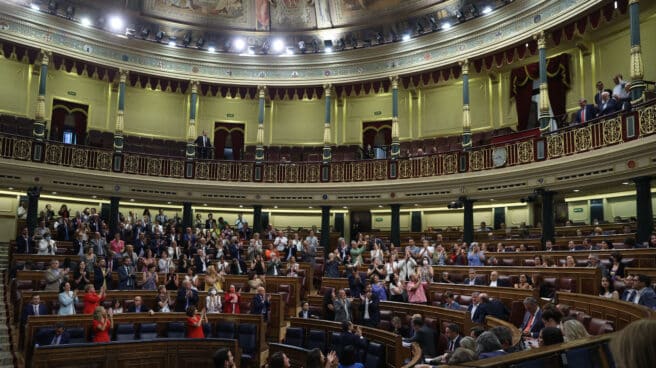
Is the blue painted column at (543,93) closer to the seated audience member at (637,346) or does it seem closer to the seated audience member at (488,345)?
the seated audience member at (488,345)

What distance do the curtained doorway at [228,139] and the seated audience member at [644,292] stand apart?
18.6m

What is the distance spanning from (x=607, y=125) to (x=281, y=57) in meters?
13.0

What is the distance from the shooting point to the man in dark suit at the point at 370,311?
9.32 metres

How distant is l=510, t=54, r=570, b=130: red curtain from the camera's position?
17.7m

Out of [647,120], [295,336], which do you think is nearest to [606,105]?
[647,120]

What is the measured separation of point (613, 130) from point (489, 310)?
21.8 ft

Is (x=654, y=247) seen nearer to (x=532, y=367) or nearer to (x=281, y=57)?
(x=532, y=367)

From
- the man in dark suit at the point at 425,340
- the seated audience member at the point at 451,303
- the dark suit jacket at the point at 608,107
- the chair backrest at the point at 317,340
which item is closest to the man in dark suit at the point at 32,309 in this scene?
the chair backrest at the point at 317,340

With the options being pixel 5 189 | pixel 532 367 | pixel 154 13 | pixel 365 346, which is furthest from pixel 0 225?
pixel 532 367

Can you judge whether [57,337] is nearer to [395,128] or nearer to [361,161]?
[361,161]

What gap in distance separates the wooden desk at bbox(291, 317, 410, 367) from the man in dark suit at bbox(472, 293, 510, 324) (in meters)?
1.75

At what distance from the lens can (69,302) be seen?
9.30 m

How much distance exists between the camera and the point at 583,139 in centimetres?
1372

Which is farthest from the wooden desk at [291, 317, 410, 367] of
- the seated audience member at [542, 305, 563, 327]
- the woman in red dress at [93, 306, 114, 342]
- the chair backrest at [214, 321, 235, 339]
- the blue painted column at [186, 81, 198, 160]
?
the blue painted column at [186, 81, 198, 160]
